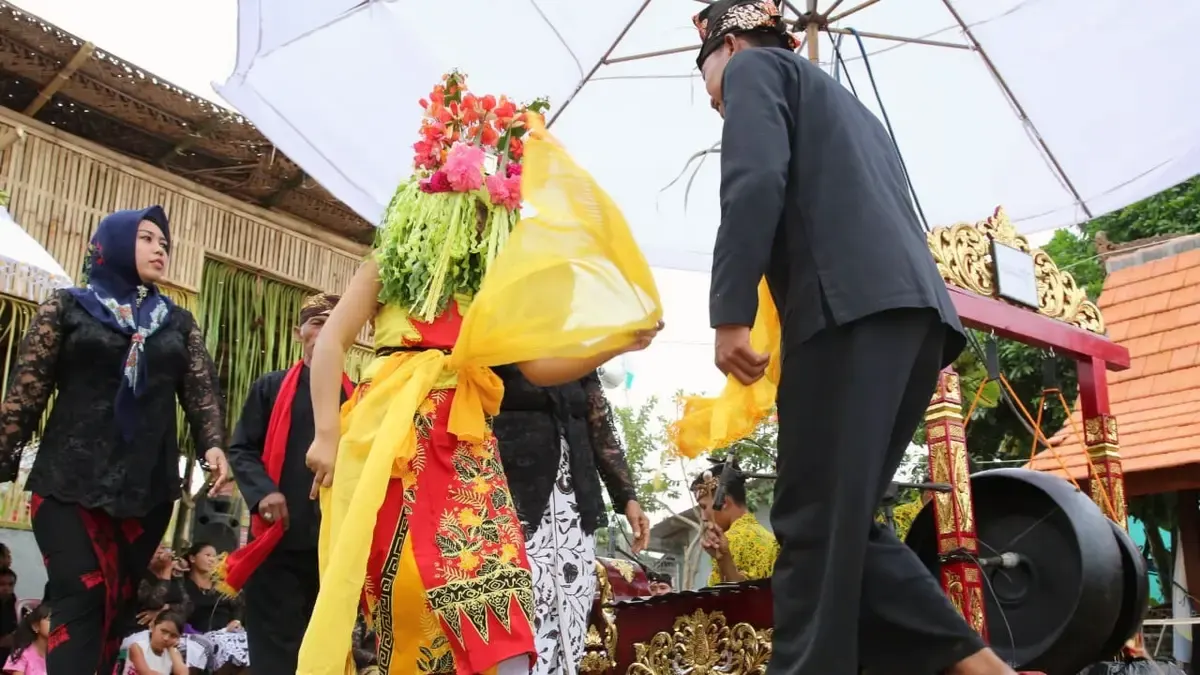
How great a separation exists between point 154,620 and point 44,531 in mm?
2433

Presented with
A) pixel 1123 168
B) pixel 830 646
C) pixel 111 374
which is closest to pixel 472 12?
pixel 111 374

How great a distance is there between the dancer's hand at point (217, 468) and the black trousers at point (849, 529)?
6.75 feet

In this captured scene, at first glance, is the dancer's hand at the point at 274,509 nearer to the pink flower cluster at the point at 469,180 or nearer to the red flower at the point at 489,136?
the pink flower cluster at the point at 469,180

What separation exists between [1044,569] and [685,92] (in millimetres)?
3271

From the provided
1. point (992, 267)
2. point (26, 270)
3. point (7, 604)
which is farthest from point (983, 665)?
point (7, 604)

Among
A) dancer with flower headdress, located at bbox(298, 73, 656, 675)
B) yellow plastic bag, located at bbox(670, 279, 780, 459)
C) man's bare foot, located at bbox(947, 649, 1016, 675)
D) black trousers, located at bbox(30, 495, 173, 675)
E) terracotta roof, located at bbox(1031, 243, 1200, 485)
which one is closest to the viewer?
man's bare foot, located at bbox(947, 649, 1016, 675)

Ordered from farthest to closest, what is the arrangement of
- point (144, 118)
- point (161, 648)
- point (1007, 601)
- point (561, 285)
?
point (144, 118) < point (161, 648) < point (1007, 601) < point (561, 285)

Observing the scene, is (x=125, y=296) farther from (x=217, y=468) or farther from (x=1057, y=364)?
(x=1057, y=364)

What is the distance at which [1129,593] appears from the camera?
12.8 feet

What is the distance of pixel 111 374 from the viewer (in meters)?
3.75

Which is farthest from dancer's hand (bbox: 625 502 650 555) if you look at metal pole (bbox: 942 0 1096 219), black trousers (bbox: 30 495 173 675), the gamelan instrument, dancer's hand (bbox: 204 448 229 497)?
metal pole (bbox: 942 0 1096 219)

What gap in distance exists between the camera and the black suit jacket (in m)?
2.19

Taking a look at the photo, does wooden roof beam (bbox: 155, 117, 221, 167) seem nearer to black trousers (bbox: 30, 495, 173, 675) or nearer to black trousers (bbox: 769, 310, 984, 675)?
black trousers (bbox: 30, 495, 173, 675)

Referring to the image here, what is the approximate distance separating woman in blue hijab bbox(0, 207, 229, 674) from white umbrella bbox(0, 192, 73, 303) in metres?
1.46
